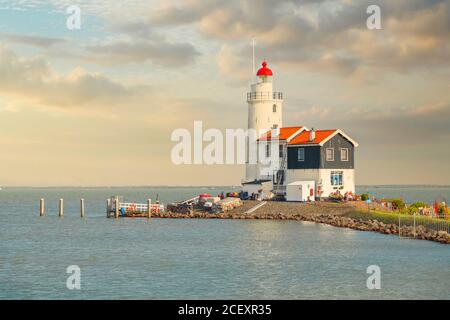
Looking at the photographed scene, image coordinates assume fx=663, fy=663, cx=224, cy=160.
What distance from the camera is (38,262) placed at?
1618 inches

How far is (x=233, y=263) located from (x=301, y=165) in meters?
30.8

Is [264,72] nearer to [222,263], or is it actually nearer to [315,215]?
[315,215]

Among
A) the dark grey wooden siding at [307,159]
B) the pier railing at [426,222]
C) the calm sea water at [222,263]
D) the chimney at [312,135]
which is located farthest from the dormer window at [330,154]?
the pier railing at [426,222]

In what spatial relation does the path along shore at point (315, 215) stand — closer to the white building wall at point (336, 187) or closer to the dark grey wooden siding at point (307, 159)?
the white building wall at point (336, 187)

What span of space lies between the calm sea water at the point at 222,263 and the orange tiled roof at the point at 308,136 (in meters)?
10.7

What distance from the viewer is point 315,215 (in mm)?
62969

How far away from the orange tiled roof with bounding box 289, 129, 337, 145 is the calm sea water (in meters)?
10.7

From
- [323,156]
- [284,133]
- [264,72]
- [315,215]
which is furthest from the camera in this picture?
[264,72]

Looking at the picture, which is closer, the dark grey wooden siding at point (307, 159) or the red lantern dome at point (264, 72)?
the dark grey wooden siding at point (307, 159)

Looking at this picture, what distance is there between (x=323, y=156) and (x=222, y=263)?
30.5 m

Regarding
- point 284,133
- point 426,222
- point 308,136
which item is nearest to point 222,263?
point 426,222

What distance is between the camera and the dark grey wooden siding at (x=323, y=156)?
6756 cm
